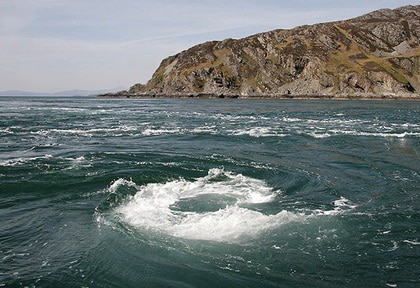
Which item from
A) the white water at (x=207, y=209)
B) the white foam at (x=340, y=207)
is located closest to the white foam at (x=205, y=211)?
the white water at (x=207, y=209)

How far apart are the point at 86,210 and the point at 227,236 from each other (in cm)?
767

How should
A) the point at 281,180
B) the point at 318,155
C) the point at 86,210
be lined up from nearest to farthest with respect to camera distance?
the point at 86,210
the point at 281,180
the point at 318,155

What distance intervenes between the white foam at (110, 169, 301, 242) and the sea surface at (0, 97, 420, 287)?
7 cm

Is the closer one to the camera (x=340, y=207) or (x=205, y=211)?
(x=205, y=211)

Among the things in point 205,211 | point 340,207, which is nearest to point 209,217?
point 205,211

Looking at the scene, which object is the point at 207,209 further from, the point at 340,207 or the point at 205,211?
the point at 340,207

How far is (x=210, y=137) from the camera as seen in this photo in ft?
137

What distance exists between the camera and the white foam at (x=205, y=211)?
15359 millimetres

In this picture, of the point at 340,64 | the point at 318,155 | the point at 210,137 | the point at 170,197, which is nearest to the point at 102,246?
the point at 170,197

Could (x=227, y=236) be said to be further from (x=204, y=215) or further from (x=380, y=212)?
(x=380, y=212)

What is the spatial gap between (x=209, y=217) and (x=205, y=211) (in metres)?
0.95

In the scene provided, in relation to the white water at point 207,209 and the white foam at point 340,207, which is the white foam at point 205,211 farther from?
the white foam at point 340,207

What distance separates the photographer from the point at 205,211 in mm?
17891

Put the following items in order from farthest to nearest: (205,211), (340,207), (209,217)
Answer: (340,207) → (205,211) → (209,217)
